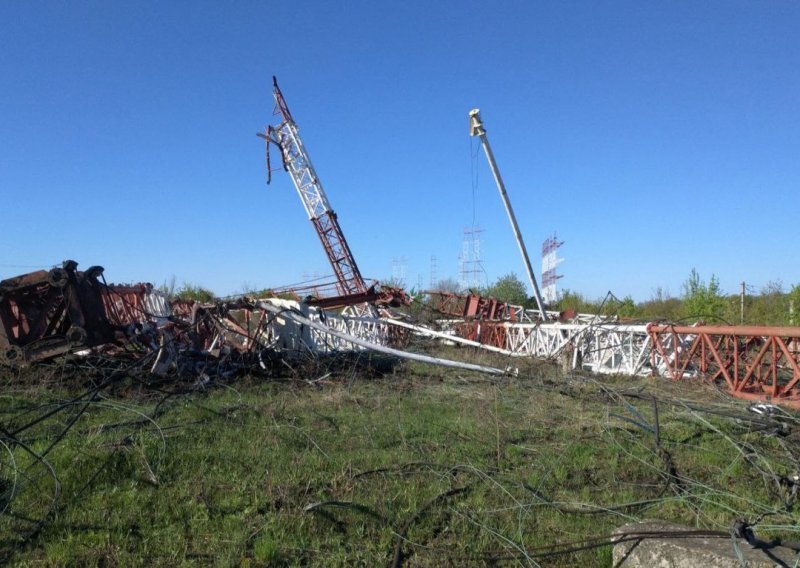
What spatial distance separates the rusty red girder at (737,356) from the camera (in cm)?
953

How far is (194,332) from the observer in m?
11.7

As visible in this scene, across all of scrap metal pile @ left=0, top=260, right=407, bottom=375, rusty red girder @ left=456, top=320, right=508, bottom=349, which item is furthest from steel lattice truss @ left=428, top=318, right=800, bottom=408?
scrap metal pile @ left=0, top=260, right=407, bottom=375

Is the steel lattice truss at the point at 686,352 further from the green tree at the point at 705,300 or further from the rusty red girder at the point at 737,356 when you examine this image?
the green tree at the point at 705,300

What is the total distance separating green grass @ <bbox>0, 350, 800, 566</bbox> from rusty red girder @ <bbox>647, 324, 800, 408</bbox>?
104 inches

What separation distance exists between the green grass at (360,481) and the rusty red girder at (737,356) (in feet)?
8.66

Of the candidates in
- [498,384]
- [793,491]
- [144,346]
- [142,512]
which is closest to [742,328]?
[498,384]

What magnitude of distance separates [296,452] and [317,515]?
1.57 meters

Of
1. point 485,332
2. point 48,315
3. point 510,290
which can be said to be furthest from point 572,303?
point 48,315

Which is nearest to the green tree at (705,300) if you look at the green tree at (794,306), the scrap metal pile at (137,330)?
the green tree at (794,306)

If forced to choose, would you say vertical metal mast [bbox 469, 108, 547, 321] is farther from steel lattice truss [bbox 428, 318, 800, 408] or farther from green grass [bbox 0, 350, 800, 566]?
green grass [bbox 0, 350, 800, 566]

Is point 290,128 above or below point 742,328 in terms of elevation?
above

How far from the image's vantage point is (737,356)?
10.3 meters

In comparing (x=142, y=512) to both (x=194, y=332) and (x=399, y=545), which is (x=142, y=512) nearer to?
(x=399, y=545)

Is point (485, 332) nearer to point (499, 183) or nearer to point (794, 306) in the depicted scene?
point (499, 183)
